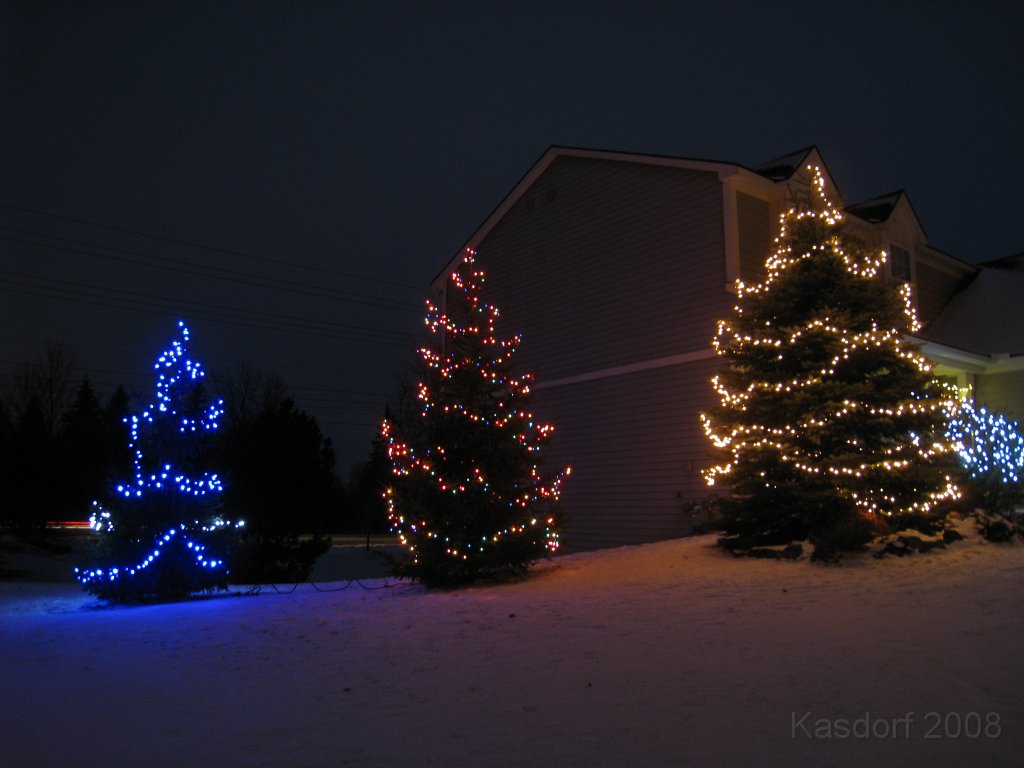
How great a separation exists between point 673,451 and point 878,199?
28.1 feet

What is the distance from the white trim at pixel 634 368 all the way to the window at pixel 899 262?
621 centimetres

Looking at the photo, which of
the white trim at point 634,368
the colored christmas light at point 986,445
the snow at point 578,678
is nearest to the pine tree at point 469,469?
the snow at point 578,678

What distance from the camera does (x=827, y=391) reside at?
1043 centimetres

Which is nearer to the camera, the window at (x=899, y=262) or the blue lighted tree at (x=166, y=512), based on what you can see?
the blue lighted tree at (x=166, y=512)

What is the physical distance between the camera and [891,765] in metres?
3.65

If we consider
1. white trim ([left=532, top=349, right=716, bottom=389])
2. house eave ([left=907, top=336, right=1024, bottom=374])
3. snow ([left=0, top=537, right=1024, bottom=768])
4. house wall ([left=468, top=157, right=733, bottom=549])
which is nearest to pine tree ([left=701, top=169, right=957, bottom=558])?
snow ([left=0, top=537, right=1024, bottom=768])

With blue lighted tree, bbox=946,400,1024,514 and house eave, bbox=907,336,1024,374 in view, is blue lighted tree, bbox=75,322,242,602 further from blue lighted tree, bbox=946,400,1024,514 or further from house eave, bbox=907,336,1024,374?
house eave, bbox=907,336,1024,374

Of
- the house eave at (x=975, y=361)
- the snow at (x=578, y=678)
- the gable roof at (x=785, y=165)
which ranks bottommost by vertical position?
the snow at (x=578, y=678)

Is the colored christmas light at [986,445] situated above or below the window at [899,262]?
below

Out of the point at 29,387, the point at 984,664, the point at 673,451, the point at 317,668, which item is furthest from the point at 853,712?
the point at 29,387

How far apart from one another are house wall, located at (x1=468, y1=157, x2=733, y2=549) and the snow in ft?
21.1

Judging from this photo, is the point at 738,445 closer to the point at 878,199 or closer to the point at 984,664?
the point at 984,664

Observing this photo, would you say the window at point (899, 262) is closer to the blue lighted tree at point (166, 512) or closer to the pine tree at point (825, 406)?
the pine tree at point (825, 406)

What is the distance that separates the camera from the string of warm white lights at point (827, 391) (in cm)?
1020
